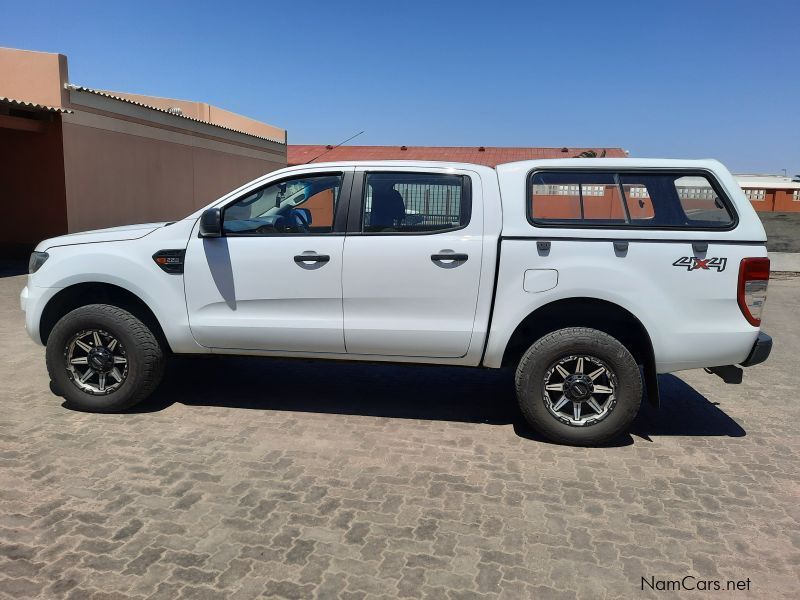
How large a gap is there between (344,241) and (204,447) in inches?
66.9

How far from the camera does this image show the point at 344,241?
450cm

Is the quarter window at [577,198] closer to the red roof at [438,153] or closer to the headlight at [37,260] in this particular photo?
the headlight at [37,260]

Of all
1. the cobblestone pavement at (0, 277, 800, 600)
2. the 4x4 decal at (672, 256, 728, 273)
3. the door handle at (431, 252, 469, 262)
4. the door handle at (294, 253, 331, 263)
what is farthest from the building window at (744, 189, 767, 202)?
the door handle at (294, 253, 331, 263)

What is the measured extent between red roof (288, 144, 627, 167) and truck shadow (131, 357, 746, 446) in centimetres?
2675

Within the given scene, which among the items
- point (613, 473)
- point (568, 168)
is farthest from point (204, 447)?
point (568, 168)

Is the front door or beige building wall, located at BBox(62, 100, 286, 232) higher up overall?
beige building wall, located at BBox(62, 100, 286, 232)

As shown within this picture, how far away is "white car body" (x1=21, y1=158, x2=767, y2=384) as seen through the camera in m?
4.18

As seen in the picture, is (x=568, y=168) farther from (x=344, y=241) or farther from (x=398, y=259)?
(x=344, y=241)

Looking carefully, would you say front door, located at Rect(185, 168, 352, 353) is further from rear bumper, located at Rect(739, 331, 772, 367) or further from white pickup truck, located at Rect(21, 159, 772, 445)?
rear bumper, located at Rect(739, 331, 772, 367)

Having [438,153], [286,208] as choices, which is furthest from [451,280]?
[438,153]

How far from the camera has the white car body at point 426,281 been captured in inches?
165

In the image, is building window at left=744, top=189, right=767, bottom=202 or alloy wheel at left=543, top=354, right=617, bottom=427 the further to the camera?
building window at left=744, top=189, right=767, bottom=202

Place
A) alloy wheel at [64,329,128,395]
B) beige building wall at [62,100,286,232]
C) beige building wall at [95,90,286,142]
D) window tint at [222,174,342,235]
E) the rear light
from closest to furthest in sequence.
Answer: the rear light → window tint at [222,174,342,235] → alloy wheel at [64,329,128,395] → beige building wall at [62,100,286,232] → beige building wall at [95,90,286,142]

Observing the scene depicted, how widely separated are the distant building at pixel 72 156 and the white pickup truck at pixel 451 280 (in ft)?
31.0
